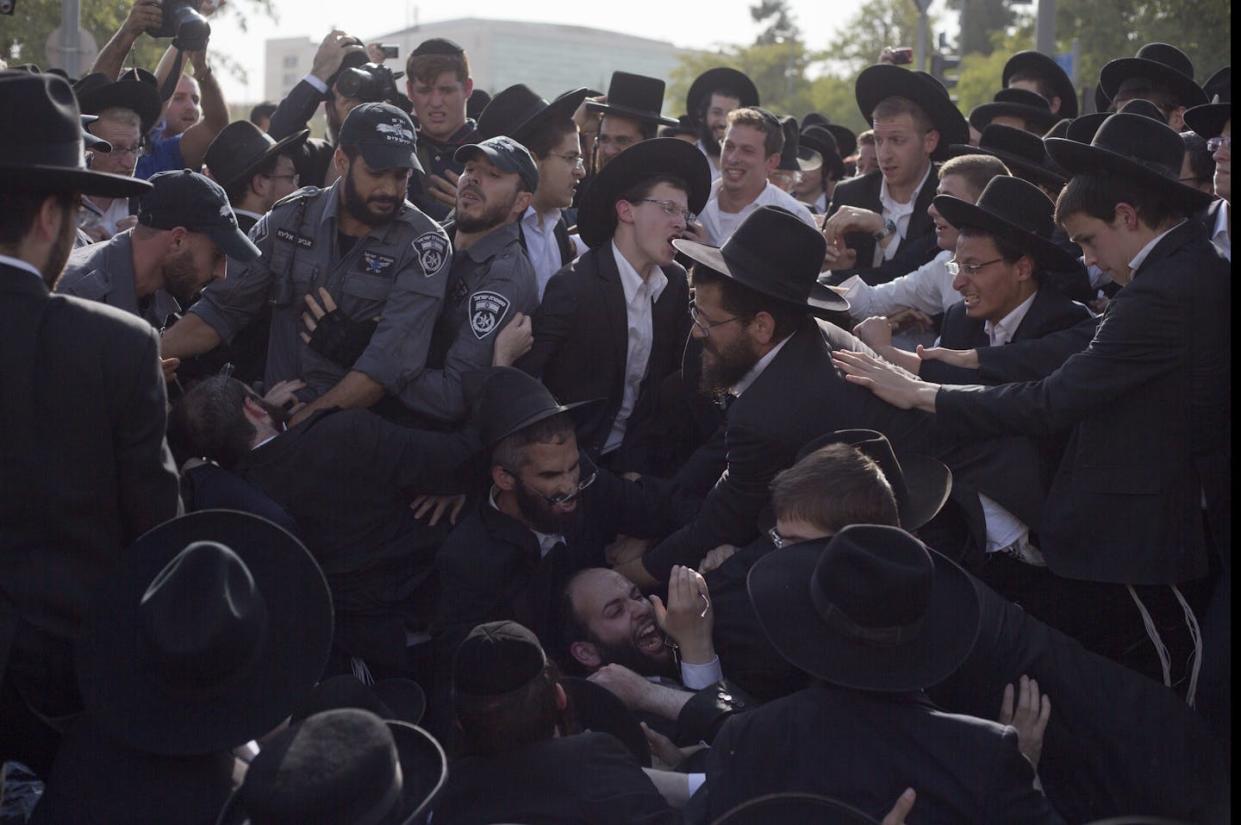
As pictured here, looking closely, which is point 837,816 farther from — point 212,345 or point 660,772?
point 212,345

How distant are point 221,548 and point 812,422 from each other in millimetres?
2281

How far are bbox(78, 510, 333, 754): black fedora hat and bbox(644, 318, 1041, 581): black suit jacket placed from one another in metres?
1.82

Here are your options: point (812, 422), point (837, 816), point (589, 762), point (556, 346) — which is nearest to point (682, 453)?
point (556, 346)

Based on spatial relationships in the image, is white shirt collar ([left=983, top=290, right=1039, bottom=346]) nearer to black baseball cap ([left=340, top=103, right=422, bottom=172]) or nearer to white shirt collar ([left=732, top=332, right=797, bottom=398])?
white shirt collar ([left=732, top=332, right=797, bottom=398])

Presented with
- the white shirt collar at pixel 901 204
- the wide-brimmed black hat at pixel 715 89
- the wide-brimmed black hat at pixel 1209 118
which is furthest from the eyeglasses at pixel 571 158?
the wide-brimmed black hat at pixel 1209 118

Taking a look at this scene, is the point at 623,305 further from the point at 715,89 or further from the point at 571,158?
the point at 715,89

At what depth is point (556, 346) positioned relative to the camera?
226 inches

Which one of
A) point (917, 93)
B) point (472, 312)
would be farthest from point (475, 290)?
point (917, 93)

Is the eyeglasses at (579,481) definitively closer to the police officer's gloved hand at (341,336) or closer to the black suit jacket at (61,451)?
the police officer's gloved hand at (341,336)

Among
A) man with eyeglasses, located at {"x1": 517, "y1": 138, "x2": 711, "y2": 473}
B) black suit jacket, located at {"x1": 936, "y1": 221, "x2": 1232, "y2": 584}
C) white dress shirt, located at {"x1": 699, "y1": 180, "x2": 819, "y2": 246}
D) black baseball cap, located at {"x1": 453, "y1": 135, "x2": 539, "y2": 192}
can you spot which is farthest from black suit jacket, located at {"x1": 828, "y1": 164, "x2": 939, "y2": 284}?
black suit jacket, located at {"x1": 936, "y1": 221, "x2": 1232, "y2": 584}

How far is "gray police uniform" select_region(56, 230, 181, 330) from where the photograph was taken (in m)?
5.00

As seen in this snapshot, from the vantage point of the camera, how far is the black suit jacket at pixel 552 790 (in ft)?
11.1

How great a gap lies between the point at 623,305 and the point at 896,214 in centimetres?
203

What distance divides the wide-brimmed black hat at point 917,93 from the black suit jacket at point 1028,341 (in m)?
1.93
